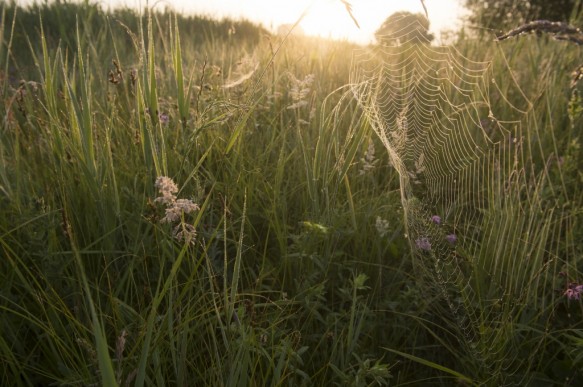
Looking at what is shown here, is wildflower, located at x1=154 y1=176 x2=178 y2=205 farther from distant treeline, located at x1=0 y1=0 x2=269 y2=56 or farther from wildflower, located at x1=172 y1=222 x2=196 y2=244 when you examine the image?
distant treeline, located at x1=0 y1=0 x2=269 y2=56

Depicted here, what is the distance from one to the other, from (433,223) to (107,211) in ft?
4.10

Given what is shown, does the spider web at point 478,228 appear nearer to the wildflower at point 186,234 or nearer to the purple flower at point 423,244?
the purple flower at point 423,244

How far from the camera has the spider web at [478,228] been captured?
4.71ft

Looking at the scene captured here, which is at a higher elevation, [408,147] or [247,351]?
[408,147]

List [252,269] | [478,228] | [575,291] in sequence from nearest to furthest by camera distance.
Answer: [575,291], [252,269], [478,228]

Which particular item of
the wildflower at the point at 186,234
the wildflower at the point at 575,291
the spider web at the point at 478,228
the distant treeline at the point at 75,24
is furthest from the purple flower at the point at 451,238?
the distant treeline at the point at 75,24

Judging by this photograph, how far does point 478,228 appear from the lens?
6.82 ft

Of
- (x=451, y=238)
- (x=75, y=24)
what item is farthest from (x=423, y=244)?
(x=75, y=24)

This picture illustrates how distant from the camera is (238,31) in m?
10.8

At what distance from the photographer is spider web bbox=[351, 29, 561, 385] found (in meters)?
1.44

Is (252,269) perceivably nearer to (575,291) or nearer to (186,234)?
(186,234)

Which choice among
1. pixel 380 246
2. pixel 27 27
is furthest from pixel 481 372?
pixel 27 27

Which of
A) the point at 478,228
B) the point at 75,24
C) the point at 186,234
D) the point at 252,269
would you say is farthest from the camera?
the point at 75,24

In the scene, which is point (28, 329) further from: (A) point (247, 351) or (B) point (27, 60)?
(B) point (27, 60)
